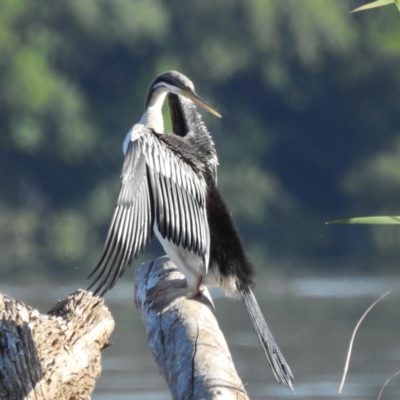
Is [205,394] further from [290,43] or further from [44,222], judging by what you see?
[290,43]

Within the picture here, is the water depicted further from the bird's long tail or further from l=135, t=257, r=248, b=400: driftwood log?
l=135, t=257, r=248, b=400: driftwood log

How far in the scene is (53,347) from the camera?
10.5ft

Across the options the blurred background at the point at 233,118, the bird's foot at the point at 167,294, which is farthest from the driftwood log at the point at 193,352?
the blurred background at the point at 233,118

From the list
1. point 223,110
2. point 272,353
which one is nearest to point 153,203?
point 272,353

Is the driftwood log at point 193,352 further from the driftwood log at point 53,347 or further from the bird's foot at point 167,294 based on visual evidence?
the driftwood log at point 53,347

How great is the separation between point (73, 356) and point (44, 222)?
1841cm

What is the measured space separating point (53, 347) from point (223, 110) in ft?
67.1

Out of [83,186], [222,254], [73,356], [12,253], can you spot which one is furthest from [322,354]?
[83,186]

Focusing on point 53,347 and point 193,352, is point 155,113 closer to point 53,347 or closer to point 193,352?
point 53,347

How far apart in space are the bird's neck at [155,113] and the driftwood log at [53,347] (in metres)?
1.17

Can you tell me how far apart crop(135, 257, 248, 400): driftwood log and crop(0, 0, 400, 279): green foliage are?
15.6m

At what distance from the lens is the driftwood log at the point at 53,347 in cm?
304

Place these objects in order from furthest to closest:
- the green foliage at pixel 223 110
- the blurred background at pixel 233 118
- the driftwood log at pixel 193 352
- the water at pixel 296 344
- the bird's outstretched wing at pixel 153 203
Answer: the green foliage at pixel 223 110
the blurred background at pixel 233 118
the water at pixel 296 344
the bird's outstretched wing at pixel 153 203
the driftwood log at pixel 193 352

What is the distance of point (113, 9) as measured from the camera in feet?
87.0
